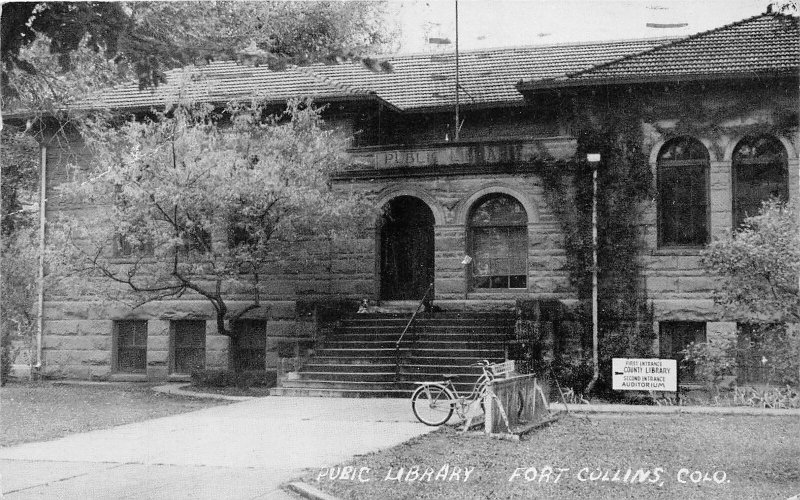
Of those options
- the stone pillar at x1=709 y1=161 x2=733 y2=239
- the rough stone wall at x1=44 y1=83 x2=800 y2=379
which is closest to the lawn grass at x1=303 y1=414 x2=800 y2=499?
the rough stone wall at x1=44 y1=83 x2=800 y2=379

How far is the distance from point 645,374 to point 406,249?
7.77m

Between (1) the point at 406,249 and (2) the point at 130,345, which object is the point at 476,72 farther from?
(2) the point at 130,345

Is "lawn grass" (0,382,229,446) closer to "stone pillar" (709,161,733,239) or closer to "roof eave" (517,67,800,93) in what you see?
"roof eave" (517,67,800,93)

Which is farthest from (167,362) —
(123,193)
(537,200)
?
(537,200)

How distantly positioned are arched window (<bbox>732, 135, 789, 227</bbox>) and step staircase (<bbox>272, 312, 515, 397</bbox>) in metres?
5.66

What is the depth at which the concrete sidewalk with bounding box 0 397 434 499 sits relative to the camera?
26.3ft

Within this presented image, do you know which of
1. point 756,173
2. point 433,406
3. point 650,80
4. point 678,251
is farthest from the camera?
point 678,251

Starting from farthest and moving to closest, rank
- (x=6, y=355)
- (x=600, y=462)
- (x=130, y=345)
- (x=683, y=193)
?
(x=130, y=345) → (x=6, y=355) → (x=683, y=193) → (x=600, y=462)

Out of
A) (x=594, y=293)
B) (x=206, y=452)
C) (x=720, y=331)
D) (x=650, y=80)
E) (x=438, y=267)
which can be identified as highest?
(x=650, y=80)

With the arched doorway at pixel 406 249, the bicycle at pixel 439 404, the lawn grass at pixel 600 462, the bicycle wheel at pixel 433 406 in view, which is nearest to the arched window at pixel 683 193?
the arched doorway at pixel 406 249

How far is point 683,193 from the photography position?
1852 centimetres

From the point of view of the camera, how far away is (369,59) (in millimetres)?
7574

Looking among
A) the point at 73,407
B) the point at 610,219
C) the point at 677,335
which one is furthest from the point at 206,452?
the point at 677,335

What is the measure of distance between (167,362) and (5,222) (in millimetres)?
5183
